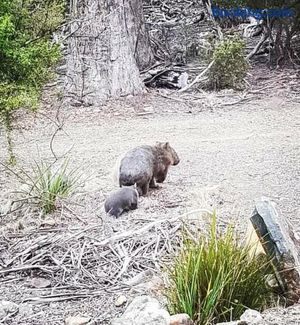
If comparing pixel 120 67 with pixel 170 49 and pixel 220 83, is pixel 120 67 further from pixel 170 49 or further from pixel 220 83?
pixel 170 49

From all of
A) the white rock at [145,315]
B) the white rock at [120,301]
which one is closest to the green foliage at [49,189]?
the white rock at [120,301]

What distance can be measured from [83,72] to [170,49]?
3.70 meters

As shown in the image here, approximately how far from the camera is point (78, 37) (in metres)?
10.8

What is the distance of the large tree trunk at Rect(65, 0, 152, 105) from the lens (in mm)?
10812

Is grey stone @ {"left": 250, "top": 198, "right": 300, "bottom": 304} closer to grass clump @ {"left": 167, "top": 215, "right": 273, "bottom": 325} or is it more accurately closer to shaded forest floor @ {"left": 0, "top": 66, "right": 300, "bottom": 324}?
grass clump @ {"left": 167, "top": 215, "right": 273, "bottom": 325}

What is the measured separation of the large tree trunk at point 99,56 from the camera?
10812mm

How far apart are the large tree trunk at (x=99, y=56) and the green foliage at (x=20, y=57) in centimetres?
434

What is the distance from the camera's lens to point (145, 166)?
589 centimetres

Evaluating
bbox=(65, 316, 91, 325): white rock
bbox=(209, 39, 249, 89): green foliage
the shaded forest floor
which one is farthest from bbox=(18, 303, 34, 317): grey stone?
bbox=(209, 39, 249, 89): green foliage

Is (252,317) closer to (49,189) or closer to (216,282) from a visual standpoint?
(216,282)

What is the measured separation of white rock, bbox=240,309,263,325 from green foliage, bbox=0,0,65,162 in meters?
2.78

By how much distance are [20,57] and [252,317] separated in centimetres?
313

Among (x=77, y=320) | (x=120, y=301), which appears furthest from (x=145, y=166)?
(x=77, y=320)

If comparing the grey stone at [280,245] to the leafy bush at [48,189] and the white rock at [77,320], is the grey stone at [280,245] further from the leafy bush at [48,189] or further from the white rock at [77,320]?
the leafy bush at [48,189]
